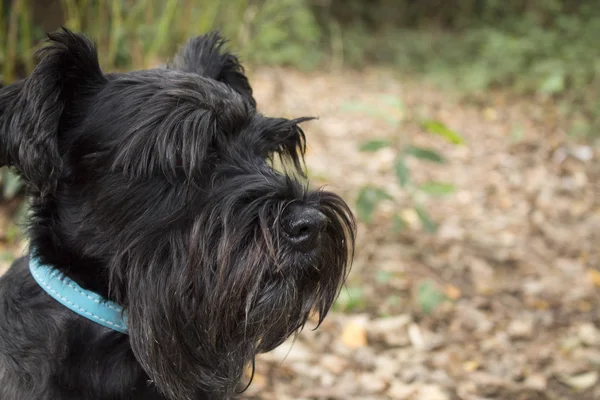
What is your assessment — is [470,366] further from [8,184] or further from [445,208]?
[8,184]

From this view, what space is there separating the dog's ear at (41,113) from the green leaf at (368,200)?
273 centimetres

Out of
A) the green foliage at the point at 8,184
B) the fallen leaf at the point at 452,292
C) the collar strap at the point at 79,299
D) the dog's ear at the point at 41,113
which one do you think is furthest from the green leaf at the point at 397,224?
the dog's ear at the point at 41,113

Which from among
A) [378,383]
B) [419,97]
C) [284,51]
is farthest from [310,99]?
[378,383]

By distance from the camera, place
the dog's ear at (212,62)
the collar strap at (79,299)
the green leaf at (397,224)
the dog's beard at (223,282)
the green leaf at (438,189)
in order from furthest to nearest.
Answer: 1. the green leaf at (397,224)
2. the green leaf at (438,189)
3. the dog's ear at (212,62)
4. the collar strap at (79,299)
5. the dog's beard at (223,282)

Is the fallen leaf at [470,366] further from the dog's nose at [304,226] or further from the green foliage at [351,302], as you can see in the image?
the dog's nose at [304,226]

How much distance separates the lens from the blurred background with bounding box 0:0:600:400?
150 inches

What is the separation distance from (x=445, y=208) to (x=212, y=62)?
379 centimetres

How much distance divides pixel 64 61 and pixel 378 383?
2.41 meters

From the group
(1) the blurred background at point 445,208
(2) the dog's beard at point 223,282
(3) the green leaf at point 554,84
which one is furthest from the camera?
(3) the green leaf at point 554,84

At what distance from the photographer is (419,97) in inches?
379

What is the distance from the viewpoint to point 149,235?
2.17 meters

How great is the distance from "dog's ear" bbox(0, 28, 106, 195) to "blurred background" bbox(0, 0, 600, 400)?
594 mm

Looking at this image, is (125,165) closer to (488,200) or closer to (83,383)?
(83,383)

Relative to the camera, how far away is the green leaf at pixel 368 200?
467cm
